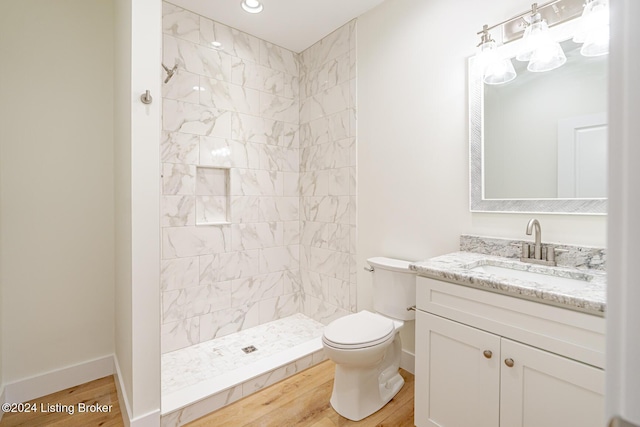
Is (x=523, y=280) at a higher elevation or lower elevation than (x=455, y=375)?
higher

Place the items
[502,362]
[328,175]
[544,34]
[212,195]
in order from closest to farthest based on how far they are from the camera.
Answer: [502,362], [544,34], [212,195], [328,175]

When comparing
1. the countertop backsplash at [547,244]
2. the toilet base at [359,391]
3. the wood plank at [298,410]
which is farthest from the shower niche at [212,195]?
the countertop backsplash at [547,244]

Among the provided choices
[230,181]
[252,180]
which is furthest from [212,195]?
[252,180]

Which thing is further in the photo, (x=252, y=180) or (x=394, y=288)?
(x=252, y=180)

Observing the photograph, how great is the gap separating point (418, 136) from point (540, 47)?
2.51ft

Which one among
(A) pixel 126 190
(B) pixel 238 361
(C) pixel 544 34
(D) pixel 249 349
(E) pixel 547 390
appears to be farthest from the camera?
(D) pixel 249 349

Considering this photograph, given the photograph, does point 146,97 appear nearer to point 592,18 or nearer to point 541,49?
point 541,49

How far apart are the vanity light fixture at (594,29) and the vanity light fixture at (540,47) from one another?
0.28 feet

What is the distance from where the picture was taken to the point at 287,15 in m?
2.40

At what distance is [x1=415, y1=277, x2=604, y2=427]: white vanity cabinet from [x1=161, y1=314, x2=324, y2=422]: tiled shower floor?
958mm

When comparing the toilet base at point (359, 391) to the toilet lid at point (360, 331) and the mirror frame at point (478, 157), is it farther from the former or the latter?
the mirror frame at point (478, 157)

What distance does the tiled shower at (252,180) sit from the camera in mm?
2342

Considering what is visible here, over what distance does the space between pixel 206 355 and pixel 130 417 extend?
0.78m

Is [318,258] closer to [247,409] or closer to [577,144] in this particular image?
[247,409]
